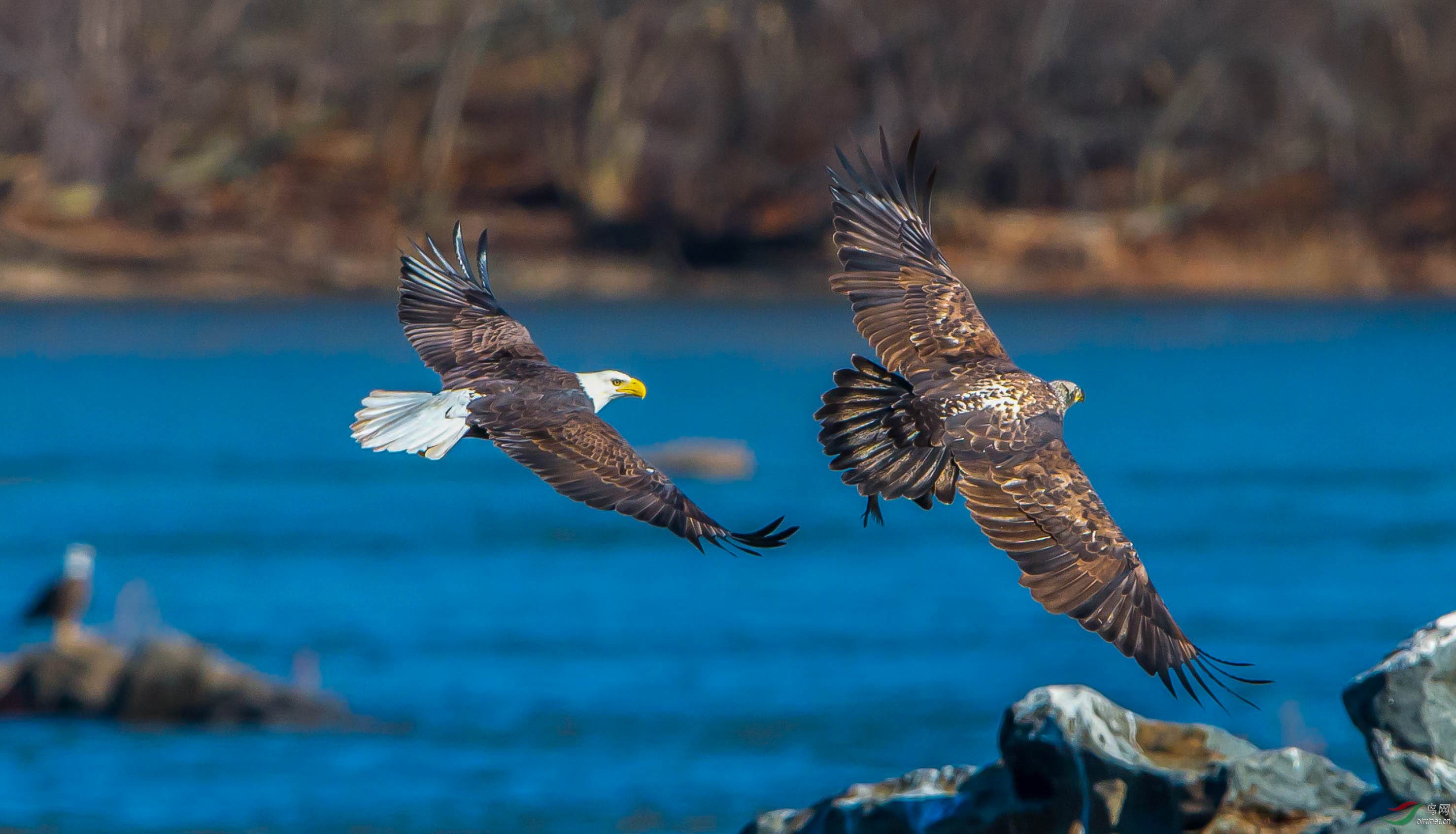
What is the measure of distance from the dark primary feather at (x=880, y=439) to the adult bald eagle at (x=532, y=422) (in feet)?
1.43

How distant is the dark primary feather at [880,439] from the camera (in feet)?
23.0

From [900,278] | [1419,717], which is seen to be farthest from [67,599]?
[1419,717]

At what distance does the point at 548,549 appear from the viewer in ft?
152

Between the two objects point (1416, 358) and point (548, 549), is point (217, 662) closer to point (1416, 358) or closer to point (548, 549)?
point (548, 549)

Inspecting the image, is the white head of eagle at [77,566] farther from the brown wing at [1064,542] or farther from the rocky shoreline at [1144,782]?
the brown wing at [1064,542]

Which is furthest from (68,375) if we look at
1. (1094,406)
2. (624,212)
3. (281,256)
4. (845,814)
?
(845,814)

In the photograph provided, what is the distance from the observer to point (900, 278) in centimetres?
795

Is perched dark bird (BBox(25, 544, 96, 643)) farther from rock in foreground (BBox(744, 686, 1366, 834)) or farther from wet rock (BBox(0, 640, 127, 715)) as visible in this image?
rock in foreground (BBox(744, 686, 1366, 834))

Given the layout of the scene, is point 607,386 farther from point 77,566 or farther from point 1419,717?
point 77,566

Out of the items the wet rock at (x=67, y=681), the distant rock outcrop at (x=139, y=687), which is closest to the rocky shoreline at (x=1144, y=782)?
the distant rock outcrop at (x=139, y=687)

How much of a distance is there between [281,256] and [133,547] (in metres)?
19.0

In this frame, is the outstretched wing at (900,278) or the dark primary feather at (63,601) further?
the dark primary feather at (63,601)

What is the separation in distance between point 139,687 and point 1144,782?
16.8m

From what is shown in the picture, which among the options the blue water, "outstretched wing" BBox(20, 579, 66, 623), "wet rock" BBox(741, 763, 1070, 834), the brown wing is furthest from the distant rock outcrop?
the brown wing
